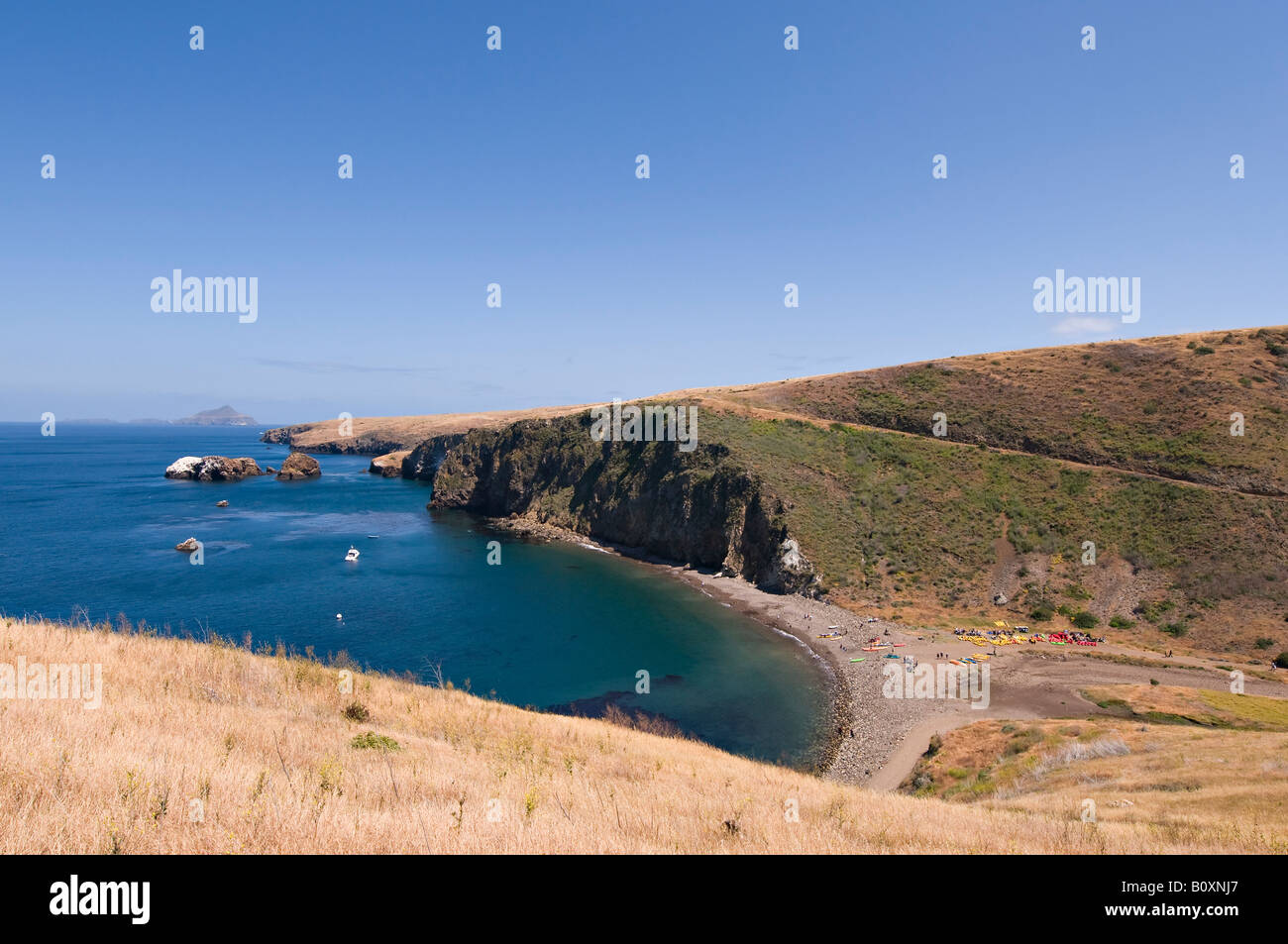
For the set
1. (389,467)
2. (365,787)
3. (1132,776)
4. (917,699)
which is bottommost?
(917,699)

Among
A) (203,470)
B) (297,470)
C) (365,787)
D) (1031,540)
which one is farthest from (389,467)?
(365,787)

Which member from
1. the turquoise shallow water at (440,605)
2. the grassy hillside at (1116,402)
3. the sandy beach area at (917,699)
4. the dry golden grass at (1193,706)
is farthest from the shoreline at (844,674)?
the grassy hillside at (1116,402)

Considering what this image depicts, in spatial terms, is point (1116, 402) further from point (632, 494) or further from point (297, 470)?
point (297, 470)

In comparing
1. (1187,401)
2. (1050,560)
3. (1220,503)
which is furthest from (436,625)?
(1187,401)

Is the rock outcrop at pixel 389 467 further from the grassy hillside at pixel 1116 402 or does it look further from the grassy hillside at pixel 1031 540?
the grassy hillside at pixel 1031 540
